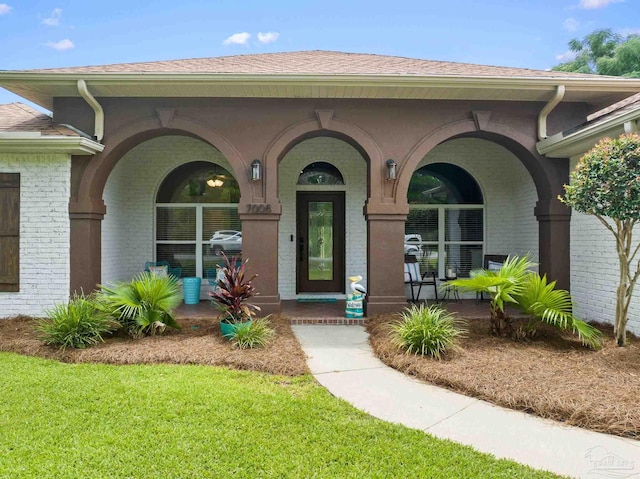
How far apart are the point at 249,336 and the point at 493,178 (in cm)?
639

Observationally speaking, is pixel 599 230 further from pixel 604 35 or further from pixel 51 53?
pixel 51 53

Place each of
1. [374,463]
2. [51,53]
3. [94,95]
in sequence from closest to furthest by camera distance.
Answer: [374,463], [94,95], [51,53]

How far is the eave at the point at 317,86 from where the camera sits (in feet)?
19.6

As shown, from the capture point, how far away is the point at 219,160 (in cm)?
839

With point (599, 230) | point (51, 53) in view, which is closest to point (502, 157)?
point (599, 230)

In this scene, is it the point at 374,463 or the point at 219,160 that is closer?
the point at 374,463

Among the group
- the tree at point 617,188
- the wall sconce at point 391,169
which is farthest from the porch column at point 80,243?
the tree at point 617,188

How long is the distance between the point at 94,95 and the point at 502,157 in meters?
7.76

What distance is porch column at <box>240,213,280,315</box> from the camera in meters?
6.51

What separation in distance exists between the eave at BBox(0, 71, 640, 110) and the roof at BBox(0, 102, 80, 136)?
0.40 m

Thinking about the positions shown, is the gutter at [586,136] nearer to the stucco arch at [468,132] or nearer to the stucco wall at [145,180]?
the stucco arch at [468,132]

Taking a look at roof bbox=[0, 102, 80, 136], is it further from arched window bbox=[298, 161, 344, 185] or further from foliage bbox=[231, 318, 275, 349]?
arched window bbox=[298, 161, 344, 185]

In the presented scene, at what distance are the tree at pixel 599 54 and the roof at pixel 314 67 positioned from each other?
1327 cm

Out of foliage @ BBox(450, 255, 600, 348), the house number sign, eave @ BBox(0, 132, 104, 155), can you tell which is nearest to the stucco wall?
eave @ BBox(0, 132, 104, 155)
